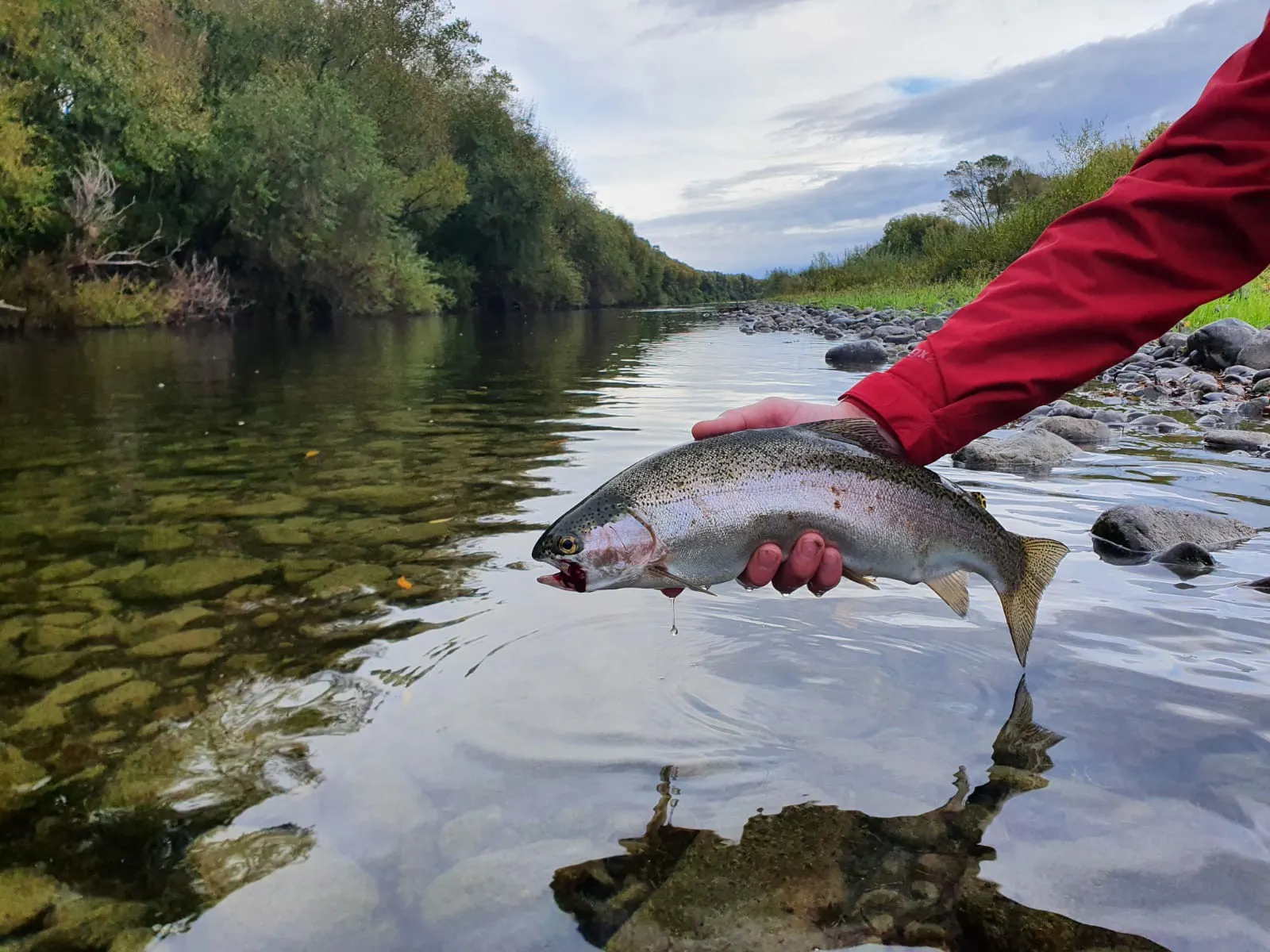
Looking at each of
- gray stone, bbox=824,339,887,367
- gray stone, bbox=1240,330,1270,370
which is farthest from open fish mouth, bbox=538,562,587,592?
Answer: gray stone, bbox=824,339,887,367

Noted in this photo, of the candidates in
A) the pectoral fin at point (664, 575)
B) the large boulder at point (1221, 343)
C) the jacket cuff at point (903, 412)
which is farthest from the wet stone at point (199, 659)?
the large boulder at point (1221, 343)

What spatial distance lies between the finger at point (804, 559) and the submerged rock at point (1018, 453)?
5.62 m

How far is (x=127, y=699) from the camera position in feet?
12.5

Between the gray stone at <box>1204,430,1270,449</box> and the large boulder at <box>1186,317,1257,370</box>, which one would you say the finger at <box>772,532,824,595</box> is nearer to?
the gray stone at <box>1204,430,1270,449</box>

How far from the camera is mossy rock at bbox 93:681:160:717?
146 inches

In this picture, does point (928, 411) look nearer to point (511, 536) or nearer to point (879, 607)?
point (879, 607)

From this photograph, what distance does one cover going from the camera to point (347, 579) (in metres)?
5.25

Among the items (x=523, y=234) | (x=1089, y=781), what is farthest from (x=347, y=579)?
(x=523, y=234)

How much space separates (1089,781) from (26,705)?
4.01m

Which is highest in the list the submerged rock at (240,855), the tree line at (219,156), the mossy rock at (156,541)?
the tree line at (219,156)

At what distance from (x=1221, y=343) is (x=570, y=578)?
14.4m

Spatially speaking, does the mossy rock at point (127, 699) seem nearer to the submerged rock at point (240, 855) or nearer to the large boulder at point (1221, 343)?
the submerged rock at point (240, 855)

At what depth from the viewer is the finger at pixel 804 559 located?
310 cm

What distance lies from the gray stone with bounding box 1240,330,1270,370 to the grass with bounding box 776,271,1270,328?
845mm
